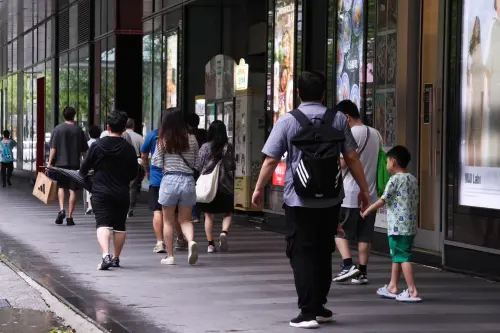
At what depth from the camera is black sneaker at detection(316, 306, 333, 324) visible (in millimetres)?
8133

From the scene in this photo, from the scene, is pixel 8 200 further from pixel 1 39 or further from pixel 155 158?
pixel 1 39

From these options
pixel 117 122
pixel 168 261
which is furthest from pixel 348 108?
pixel 168 261

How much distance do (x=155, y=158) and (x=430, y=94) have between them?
11.0ft

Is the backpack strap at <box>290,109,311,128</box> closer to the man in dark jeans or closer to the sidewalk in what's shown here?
the man in dark jeans

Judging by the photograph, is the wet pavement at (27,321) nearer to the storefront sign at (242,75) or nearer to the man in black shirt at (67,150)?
the man in black shirt at (67,150)

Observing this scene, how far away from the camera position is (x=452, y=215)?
462 inches

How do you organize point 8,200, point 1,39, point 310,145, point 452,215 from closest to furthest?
point 310,145
point 452,215
point 8,200
point 1,39

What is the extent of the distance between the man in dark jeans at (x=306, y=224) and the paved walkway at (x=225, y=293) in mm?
227

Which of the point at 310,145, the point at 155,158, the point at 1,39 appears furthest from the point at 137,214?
the point at 1,39

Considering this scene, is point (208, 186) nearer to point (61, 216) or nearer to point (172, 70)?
point (61, 216)

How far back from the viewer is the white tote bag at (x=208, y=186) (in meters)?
13.4

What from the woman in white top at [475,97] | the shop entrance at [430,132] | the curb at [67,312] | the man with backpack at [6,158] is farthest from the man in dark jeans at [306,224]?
the man with backpack at [6,158]

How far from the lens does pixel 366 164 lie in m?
10.6

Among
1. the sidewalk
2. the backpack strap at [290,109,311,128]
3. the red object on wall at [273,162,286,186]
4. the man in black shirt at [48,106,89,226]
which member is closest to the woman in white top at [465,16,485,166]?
the backpack strap at [290,109,311,128]
